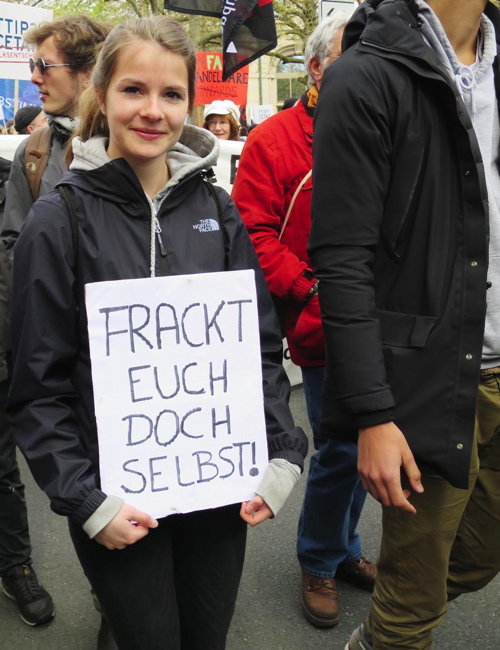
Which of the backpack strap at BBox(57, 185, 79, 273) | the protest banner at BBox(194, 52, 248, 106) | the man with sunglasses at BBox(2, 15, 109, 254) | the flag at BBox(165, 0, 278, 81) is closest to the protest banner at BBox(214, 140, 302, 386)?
the flag at BBox(165, 0, 278, 81)

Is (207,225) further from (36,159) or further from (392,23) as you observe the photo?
(36,159)

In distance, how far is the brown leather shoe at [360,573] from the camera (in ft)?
9.70

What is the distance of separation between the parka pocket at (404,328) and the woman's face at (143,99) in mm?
658

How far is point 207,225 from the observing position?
6.00 feet

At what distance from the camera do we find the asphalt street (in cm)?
270

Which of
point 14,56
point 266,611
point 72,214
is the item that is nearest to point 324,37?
point 72,214

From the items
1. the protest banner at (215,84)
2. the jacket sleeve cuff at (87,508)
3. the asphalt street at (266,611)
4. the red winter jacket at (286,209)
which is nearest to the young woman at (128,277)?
the jacket sleeve cuff at (87,508)

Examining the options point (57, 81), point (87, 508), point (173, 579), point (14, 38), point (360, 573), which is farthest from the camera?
point (14, 38)

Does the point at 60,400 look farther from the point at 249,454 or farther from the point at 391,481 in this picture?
the point at 391,481

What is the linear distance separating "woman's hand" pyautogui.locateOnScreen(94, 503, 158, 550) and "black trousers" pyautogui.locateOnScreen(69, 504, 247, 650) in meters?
0.10

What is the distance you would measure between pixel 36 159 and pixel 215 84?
909 cm

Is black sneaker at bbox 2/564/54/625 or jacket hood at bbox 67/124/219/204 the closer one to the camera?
jacket hood at bbox 67/124/219/204

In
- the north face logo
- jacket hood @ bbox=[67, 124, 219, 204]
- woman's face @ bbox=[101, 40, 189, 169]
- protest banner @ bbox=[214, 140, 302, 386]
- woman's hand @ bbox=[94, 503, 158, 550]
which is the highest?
protest banner @ bbox=[214, 140, 302, 386]

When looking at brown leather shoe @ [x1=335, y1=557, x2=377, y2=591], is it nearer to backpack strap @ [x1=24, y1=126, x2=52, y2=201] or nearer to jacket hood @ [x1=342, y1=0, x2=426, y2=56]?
backpack strap @ [x1=24, y1=126, x2=52, y2=201]
